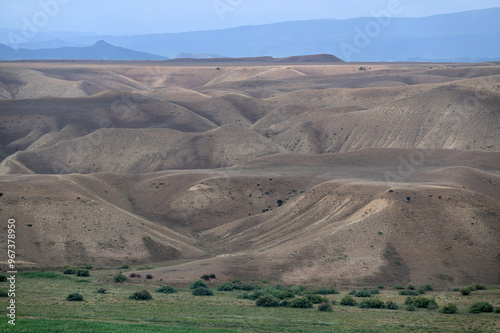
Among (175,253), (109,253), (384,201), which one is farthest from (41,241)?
(384,201)

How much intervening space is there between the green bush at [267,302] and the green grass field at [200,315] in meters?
0.46

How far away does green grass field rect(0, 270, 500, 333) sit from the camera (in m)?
23.7

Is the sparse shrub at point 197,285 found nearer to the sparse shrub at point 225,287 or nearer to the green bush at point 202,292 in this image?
the sparse shrub at point 225,287

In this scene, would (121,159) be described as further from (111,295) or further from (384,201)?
(111,295)

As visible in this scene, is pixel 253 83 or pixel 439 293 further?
pixel 253 83

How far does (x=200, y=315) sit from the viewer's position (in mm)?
27359

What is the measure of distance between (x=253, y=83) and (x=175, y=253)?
10670 centimetres

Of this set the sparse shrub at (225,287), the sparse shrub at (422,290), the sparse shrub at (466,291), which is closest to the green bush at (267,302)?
the sparse shrub at (225,287)

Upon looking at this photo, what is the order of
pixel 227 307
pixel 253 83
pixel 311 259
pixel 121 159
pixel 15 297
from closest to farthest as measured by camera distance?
pixel 15 297 → pixel 227 307 → pixel 311 259 → pixel 121 159 → pixel 253 83

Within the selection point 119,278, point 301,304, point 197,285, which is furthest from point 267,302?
point 119,278

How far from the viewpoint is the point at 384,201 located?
50.7 metres

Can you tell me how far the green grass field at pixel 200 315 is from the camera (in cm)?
2370

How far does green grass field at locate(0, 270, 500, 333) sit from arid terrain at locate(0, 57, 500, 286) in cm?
862

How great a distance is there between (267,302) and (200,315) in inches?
205
